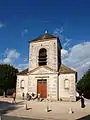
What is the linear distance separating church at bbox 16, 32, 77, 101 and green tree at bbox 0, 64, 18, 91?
403 cm

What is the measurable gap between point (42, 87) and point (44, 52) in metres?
5.83

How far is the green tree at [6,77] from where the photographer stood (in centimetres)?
3120

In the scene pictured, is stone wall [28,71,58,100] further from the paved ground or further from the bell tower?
the paved ground

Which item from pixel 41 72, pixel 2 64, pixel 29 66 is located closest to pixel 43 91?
pixel 41 72

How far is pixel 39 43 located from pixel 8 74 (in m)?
8.66

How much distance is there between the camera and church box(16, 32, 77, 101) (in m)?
25.7

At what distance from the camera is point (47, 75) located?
87.4 feet

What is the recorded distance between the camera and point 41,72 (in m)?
27.0

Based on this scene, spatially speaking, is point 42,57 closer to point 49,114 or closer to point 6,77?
point 6,77

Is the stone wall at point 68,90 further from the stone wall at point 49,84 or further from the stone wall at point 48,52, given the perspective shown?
the stone wall at point 48,52

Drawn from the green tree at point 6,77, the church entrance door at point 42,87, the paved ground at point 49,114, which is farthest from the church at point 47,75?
the paved ground at point 49,114

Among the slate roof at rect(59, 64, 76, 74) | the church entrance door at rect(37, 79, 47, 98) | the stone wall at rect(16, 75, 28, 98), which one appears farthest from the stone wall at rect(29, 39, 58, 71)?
the church entrance door at rect(37, 79, 47, 98)

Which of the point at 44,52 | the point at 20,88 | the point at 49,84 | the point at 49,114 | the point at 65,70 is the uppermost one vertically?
the point at 44,52

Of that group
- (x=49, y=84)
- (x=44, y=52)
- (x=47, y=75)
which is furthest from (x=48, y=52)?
(x=49, y=84)
